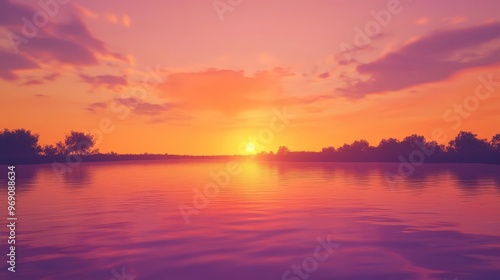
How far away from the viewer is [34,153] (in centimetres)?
14525

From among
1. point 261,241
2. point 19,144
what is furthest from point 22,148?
point 261,241

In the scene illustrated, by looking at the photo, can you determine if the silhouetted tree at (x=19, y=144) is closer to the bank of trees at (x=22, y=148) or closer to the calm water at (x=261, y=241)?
the bank of trees at (x=22, y=148)

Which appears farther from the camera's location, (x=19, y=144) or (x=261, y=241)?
(x=19, y=144)

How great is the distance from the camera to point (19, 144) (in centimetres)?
14075

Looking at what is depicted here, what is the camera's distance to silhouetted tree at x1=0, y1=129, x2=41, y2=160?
13675cm

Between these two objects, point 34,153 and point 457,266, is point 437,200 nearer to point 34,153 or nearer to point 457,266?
point 457,266

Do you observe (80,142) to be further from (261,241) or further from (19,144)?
(261,241)

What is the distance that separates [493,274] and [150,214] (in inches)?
566

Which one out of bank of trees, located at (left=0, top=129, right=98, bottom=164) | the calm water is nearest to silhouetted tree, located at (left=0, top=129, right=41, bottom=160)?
bank of trees, located at (left=0, top=129, right=98, bottom=164)

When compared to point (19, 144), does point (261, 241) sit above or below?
below

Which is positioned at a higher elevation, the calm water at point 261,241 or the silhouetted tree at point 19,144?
the silhouetted tree at point 19,144

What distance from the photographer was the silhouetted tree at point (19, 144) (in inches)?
5384

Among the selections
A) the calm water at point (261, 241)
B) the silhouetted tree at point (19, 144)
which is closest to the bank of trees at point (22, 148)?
the silhouetted tree at point (19, 144)

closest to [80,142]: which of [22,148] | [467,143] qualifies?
[22,148]
